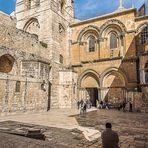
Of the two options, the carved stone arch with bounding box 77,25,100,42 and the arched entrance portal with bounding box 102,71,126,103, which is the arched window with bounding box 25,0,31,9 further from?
the arched entrance portal with bounding box 102,71,126,103

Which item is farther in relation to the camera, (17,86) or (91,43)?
(91,43)

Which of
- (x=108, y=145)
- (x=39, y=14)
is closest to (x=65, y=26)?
(x=39, y=14)

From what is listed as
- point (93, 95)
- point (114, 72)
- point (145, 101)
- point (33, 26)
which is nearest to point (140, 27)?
point (114, 72)

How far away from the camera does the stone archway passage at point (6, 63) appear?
633 inches

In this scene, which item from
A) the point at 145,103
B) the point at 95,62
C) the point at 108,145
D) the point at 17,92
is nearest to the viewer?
the point at 108,145

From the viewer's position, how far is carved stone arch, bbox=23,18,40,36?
77.8 feet

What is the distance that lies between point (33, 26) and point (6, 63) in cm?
930

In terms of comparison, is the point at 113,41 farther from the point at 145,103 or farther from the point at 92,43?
the point at 145,103

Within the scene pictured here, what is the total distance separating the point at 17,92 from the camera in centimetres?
1494

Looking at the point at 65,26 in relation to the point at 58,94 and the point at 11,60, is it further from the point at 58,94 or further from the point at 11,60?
the point at 11,60

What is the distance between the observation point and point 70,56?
82.7 ft

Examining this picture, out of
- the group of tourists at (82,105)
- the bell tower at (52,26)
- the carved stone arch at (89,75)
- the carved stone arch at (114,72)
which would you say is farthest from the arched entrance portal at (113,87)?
the bell tower at (52,26)

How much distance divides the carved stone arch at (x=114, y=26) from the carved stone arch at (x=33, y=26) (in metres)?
8.18

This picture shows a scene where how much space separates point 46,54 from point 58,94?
194 inches
